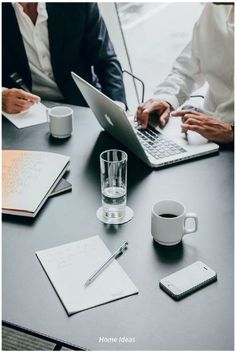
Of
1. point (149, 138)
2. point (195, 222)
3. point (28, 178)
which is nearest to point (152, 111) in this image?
point (149, 138)

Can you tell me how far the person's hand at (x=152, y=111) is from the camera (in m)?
1.59

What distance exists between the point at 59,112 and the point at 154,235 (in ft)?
2.22

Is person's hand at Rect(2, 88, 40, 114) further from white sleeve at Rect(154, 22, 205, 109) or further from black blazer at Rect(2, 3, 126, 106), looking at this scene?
white sleeve at Rect(154, 22, 205, 109)

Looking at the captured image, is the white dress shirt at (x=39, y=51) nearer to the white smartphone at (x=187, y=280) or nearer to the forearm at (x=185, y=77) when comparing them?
the forearm at (x=185, y=77)

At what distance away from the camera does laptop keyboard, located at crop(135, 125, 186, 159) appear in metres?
1.41

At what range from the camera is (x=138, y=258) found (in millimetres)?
1037

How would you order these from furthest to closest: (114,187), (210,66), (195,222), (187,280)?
(210,66), (114,187), (195,222), (187,280)

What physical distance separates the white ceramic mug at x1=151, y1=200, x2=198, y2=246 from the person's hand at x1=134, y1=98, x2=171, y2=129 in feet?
1.74

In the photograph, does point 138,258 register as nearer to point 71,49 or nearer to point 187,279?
point 187,279

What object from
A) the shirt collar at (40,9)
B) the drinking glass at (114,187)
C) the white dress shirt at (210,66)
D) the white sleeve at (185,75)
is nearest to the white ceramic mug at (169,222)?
the drinking glass at (114,187)

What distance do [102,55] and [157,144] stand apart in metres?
0.80

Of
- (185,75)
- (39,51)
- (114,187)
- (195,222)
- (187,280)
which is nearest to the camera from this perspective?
(187,280)

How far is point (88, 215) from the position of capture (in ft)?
3.86

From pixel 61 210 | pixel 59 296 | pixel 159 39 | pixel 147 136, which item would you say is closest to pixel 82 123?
pixel 147 136
